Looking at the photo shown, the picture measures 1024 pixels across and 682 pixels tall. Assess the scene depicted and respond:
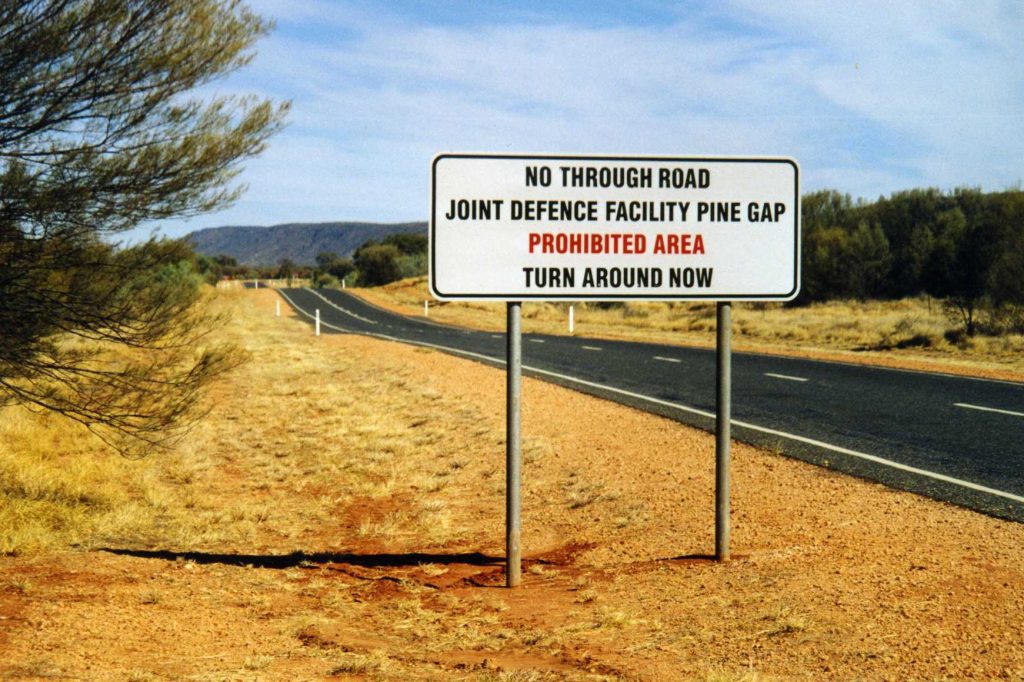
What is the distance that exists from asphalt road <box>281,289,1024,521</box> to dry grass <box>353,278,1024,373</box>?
17.3 ft

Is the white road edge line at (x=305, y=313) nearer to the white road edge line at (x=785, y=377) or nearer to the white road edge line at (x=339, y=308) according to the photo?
the white road edge line at (x=339, y=308)

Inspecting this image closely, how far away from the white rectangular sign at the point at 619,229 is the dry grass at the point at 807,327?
16330mm

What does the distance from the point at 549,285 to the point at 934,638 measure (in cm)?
290

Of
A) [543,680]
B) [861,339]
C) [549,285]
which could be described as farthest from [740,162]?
[861,339]

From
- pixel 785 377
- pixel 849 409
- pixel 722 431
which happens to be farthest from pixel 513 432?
pixel 785 377

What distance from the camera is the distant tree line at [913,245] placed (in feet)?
160

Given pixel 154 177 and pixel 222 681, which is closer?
pixel 222 681

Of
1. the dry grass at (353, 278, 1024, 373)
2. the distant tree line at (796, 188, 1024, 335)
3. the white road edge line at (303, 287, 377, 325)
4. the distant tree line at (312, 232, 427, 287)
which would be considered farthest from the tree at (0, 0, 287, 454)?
the distant tree line at (312, 232, 427, 287)

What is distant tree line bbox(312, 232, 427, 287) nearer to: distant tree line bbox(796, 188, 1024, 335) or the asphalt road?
distant tree line bbox(796, 188, 1024, 335)

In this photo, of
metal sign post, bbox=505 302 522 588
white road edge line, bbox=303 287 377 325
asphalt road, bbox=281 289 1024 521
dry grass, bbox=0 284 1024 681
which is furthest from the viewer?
white road edge line, bbox=303 287 377 325

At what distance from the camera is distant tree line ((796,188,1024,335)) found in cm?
4862

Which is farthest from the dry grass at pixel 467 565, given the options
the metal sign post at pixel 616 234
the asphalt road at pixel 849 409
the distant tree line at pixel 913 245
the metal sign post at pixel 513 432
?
the distant tree line at pixel 913 245

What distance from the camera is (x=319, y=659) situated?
4582 millimetres

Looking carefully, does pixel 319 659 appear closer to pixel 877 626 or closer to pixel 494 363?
pixel 877 626
